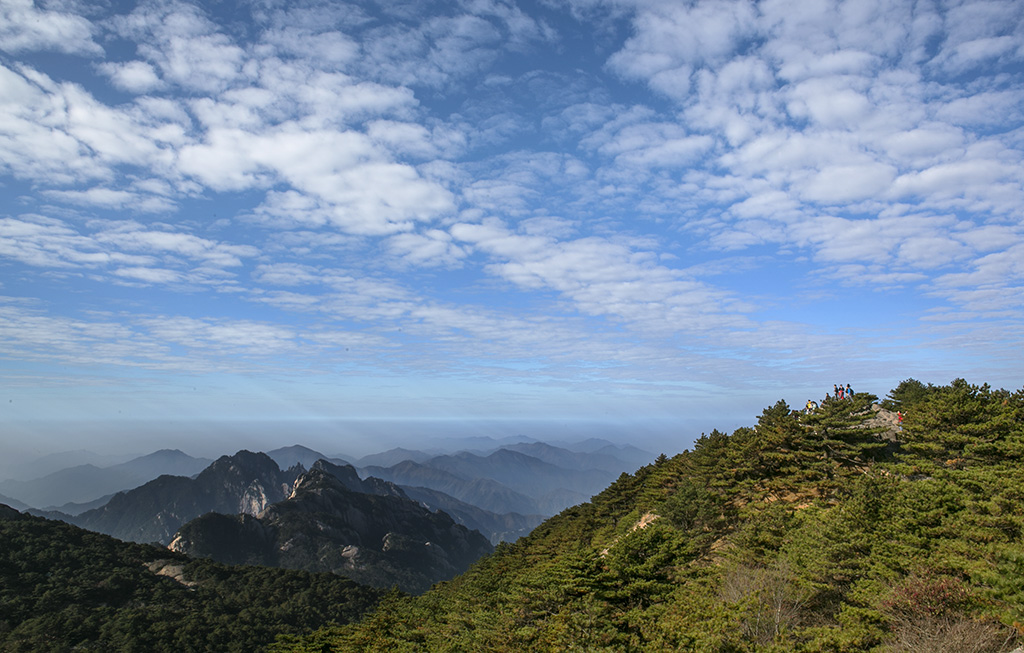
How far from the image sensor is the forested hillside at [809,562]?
19.5 m

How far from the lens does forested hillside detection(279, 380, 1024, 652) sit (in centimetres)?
1955

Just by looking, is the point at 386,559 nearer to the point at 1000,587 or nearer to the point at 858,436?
the point at 858,436

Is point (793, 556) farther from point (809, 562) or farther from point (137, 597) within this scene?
point (137, 597)

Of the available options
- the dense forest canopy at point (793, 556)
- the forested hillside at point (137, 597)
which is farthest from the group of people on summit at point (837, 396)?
the forested hillside at point (137, 597)

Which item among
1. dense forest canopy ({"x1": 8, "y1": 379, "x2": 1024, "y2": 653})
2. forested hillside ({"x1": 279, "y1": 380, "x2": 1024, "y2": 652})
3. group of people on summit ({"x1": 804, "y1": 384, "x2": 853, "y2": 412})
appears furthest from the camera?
group of people on summit ({"x1": 804, "y1": 384, "x2": 853, "y2": 412})

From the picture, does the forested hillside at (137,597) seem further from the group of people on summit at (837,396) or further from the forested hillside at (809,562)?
the group of people on summit at (837,396)

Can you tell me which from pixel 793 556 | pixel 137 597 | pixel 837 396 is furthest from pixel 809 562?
pixel 137 597

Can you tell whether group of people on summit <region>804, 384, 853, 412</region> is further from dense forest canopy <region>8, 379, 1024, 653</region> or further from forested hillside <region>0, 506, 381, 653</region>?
forested hillside <region>0, 506, 381, 653</region>

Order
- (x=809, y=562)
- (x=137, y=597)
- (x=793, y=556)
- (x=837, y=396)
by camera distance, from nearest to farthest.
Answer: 1. (x=809, y=562)
2. (x=793, y=556)
3. (x=837, y=396)
4. (x=137, y=597)

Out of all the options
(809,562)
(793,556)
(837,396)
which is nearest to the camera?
(809,562)

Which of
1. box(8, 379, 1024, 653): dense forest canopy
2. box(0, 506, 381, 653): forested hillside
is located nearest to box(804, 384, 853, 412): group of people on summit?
box(8, 379, 1024, 653): dense forest canopy

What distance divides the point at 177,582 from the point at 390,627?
81859 mm

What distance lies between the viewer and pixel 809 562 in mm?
24594

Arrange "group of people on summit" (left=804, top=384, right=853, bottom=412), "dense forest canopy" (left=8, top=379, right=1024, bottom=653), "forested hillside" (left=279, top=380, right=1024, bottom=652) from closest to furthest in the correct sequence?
1. "forested hillside" (left=279, top=380, right=1024, bottom=652)
2. "dense forest canopy" (left=8, top=379, right=1024, bottom=653)
3. "group of people on summit" (left=804, top=384, right=853, bottom=412)
